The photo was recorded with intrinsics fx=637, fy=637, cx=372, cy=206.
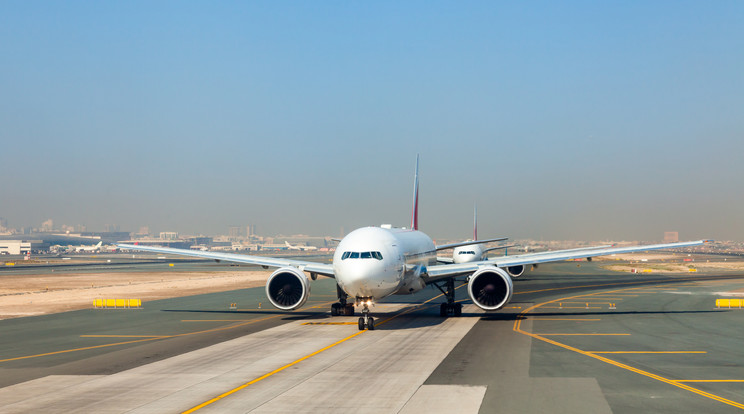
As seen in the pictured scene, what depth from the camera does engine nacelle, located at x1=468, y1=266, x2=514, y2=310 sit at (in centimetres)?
3500

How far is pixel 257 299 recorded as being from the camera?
2025 inches

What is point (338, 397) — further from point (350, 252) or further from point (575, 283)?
point (575, 283)

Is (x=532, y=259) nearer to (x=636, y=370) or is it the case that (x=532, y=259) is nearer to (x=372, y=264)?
(x=372, y=264)

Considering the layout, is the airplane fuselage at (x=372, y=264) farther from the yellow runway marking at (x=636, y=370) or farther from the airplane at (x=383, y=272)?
the yellow runway marking at (x=636, y=370)

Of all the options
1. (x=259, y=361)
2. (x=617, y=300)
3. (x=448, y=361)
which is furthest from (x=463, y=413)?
(x=617, y=300)

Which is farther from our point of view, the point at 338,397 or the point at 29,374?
the point at 29,374

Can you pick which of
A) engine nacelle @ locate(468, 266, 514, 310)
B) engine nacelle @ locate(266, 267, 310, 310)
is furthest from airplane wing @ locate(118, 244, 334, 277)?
engine nacelle @ locate(468, 266, 514, 310)

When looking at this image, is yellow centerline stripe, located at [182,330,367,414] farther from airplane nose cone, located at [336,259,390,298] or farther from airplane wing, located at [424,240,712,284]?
airplane wing, located at [424,240,712,284]

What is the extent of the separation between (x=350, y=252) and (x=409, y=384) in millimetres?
13104

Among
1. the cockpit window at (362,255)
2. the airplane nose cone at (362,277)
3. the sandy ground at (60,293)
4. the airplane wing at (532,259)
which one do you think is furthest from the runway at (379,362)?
the sandy ground at (60,293)

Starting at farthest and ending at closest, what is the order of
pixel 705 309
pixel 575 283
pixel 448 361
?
1. pixel 575 283
2. pixel 705 309
3. pixel 448 361

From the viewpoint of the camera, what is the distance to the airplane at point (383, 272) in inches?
1246

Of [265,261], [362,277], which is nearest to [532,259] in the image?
[362,277]

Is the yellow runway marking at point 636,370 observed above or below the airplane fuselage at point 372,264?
below
